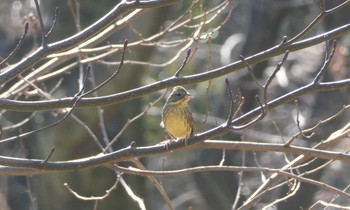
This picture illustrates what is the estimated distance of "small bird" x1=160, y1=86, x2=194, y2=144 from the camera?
6848 mm

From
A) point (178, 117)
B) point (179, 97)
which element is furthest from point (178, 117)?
point (179, 97)

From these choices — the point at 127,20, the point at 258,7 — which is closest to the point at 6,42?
the point at 258,7

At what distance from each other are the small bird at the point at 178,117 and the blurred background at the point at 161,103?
1504 millimetres

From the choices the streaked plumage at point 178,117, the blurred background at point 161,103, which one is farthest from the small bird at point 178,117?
the blurred background at point 161,103

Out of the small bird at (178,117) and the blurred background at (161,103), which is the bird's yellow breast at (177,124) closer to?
the small bird at (178,117)

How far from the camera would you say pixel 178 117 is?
690cm

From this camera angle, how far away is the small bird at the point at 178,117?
6848mm

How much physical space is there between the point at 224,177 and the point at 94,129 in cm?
327

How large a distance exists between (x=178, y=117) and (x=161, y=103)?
7.18m

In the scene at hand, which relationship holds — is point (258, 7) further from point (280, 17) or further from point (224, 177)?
point (224, 177)

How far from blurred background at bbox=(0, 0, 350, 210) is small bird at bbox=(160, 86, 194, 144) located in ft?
4.94

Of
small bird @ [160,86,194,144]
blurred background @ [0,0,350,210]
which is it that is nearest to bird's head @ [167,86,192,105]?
small bird @ [160,86,194,144]

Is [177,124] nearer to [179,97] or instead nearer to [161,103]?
[179,97]

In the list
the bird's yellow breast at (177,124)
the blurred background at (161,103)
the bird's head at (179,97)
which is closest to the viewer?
the bird's yellow breast at (177,124)
